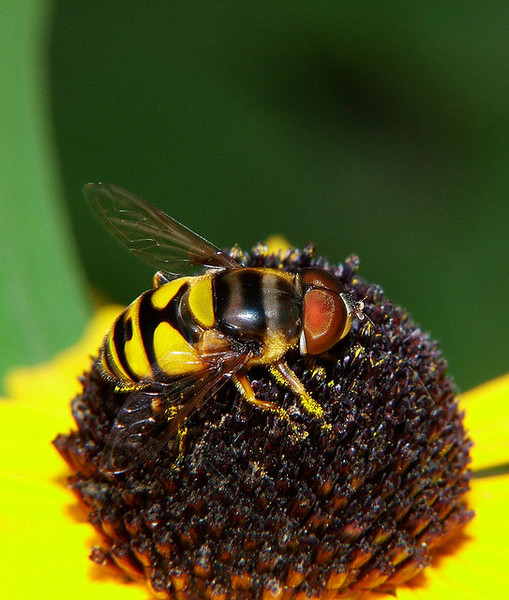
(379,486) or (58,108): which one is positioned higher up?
(58,108)

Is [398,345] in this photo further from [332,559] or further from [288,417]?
[332,559]

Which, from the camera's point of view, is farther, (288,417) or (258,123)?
(258,123)

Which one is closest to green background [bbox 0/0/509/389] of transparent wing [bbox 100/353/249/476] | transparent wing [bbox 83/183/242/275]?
transparent wing [bbox 83/183/242/275]

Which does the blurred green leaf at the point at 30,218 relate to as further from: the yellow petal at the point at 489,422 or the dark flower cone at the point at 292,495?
the yellow petal at the point at 489,422

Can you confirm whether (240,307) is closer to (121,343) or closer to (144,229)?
(121,343)

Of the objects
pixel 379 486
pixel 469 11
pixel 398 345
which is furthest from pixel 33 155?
pixel 469 11

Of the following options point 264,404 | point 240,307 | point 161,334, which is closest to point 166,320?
point 161,334
